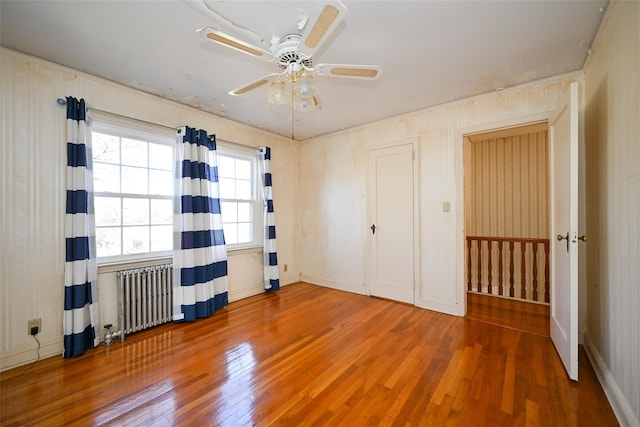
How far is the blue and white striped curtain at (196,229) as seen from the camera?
9.58ft

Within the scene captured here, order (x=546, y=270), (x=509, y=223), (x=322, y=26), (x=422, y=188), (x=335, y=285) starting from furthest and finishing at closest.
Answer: (x=335, y=285), (x=509, y=223), (x=546, y=270), (x=422, y=188), (x=322, y=26)

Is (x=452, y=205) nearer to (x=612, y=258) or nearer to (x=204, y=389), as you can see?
(x=612, y=258)

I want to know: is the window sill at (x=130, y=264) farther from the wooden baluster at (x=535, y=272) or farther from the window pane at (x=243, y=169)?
the wooden baluster at (x=535, y=272)

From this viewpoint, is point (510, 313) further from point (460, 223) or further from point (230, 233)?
point (230, 233)

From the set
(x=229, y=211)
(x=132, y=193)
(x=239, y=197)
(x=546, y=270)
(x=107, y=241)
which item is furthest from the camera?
(x=239, y=197)

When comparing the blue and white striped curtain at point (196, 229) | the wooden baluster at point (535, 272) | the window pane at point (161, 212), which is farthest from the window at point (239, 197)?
the wooden baluster at point (535, 272)

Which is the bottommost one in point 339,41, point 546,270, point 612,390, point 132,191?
point 612,390

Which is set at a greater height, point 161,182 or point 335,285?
point 161,182

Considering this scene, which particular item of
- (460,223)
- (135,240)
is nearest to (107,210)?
(135,240)

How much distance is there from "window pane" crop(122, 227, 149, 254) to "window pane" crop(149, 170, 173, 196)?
0.44m

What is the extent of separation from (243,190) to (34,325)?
248 cm

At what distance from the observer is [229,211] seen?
372 centimetres

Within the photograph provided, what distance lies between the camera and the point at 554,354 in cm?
216

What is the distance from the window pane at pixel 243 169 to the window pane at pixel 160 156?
942 mm
